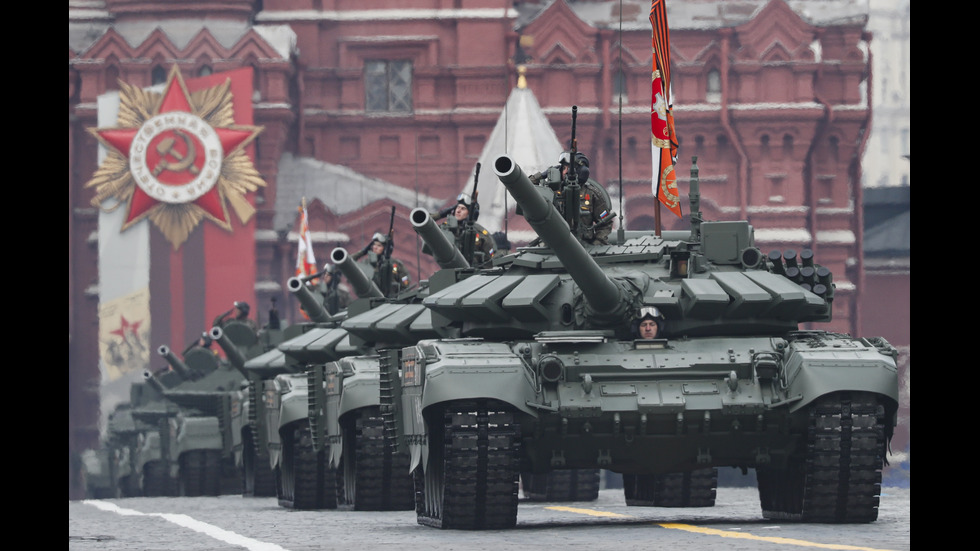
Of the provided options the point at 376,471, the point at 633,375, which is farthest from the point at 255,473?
the point at 633,375

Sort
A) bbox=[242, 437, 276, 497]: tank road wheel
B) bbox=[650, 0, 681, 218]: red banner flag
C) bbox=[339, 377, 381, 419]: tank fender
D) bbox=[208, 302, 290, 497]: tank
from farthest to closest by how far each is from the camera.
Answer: bbox=[242, 437, 276, 497]: tank road wheel, bbox=[208, 302, 290, 497]: tank, bbox=[650, 0, 681, 218]: red banner flag, bbox=[339, 377, 381, 419]: tank fender

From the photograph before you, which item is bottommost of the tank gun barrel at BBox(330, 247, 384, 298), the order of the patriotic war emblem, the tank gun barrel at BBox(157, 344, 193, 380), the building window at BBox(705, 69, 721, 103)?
the tank gun barrel at BBox(157, 344, 193, 380)

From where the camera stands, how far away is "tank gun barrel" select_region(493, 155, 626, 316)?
1432 centimetres

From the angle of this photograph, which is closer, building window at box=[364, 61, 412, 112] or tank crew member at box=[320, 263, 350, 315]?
tank crew member at box=[320, 263, 350, 315]

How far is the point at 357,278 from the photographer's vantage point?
24391 mm

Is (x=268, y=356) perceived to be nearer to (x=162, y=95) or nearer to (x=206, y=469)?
(x=206, y=469)

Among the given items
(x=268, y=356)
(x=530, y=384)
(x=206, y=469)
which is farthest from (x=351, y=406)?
(x=206, y=469)

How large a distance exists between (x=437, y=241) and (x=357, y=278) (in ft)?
13.4

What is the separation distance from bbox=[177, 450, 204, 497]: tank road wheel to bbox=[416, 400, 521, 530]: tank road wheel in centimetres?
1962

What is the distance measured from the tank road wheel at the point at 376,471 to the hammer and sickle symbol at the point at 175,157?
37836 mm

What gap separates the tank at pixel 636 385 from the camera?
15656 mm

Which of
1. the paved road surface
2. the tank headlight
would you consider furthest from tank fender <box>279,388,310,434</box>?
the tank headlight

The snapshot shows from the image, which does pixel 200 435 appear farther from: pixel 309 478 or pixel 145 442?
pixel 309 478

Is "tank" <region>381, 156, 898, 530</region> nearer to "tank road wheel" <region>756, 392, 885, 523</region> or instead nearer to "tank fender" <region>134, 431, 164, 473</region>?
"tank road wheel" <region>756, 392, 885, 523</region>
